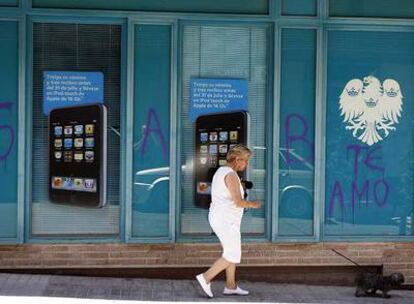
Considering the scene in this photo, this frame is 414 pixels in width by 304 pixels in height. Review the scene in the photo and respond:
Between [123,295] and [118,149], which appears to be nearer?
[123,295]

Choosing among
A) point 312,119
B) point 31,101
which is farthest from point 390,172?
point 31,101

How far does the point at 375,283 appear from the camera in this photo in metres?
8.43

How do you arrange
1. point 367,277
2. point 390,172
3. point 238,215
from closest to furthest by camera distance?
point 238,215 → point 367,277 → point 390,172

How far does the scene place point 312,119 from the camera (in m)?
8.93

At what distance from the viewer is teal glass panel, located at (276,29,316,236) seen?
29.1 ft

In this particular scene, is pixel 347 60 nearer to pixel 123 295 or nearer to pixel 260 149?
pixel 260 149

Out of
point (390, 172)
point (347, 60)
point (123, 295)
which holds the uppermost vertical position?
point (347, 60)

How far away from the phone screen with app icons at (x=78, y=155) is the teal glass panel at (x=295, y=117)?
2.04 meters

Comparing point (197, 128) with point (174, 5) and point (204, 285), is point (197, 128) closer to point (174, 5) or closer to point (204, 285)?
point (174, 5)

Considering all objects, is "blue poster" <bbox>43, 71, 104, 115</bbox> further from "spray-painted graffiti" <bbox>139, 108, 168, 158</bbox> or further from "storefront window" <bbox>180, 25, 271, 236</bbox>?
"storefront window" <bbox>180, 25, 271, 236</bbox>

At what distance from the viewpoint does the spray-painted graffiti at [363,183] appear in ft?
29.5

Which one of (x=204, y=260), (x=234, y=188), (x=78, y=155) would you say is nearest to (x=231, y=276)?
(x=204, y=260)

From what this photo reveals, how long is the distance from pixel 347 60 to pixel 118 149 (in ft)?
9.27

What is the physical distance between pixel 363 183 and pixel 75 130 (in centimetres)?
337
